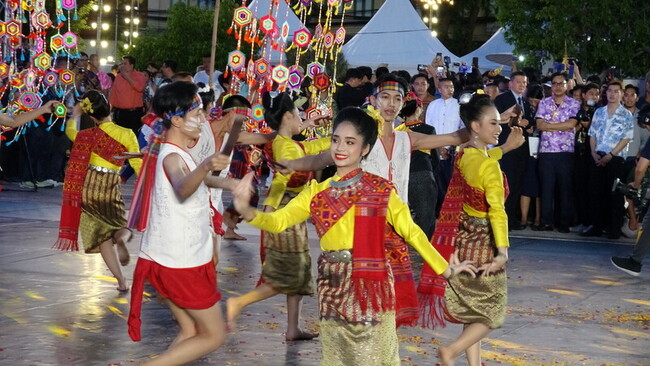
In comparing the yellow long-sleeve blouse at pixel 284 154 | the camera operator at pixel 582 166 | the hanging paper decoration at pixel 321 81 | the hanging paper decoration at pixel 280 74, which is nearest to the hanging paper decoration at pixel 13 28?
the hanging paper decoration at pixel 321 81

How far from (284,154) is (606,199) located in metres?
6.99

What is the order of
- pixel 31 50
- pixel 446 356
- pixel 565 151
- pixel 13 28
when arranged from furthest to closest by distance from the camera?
pixel 31 50 < pixel 13 28 < pixel 565 151 < pixel 446 356

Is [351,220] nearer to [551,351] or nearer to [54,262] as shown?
[551,351]

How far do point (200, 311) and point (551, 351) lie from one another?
270 cm

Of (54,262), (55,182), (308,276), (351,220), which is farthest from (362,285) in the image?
(55,182)

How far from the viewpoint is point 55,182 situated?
17172 mm

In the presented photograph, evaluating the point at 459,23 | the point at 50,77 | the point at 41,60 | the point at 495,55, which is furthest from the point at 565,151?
the point at 459,23

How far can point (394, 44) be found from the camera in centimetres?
2712

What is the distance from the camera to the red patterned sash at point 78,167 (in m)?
8.51

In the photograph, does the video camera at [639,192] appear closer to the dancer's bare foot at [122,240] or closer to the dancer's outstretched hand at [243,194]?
the dancer's bare foot at [122,240]

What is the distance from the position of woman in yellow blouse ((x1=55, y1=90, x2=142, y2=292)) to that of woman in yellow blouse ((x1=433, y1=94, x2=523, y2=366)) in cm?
334

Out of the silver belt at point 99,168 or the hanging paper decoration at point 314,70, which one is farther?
the hanging paper decoration at point 314,70

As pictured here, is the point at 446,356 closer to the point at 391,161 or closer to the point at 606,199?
the point at 391,161

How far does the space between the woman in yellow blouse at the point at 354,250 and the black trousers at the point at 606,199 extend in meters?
8.33
